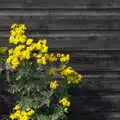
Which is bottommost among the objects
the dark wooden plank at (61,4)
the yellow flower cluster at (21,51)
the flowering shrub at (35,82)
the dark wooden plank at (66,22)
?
the flowering shrub at (35,82)

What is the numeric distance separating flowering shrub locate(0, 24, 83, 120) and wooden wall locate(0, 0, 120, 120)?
16.0 inches

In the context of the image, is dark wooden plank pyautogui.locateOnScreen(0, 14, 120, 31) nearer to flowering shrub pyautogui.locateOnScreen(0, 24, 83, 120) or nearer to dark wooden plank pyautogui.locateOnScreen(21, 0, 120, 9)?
dark wooden plank pyautogui.locateOnScreen(21, 0, 120, 9)

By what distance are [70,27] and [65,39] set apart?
156 millimetres

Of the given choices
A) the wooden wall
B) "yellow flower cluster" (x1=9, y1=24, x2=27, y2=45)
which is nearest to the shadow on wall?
the wooden wall

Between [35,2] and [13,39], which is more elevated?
[35,2]

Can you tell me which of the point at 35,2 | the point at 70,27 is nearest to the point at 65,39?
the point at 70,27

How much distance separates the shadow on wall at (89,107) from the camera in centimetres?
588

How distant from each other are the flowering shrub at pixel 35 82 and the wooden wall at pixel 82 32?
16.0 inches

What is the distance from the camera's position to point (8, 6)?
5656 mm

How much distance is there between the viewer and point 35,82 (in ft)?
16.9

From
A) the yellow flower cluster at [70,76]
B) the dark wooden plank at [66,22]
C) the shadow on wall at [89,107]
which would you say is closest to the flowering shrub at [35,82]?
the yellow flower cluster at [70,76]

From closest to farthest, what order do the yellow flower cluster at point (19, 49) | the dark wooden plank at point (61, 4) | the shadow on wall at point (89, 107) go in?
the yellow flower cluster at point (19, 49) < the dark wooden plank at point (61, 4) < the shadow on wall at point (89, 107)

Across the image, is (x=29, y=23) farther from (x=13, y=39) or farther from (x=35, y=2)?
(x=13, y=39)

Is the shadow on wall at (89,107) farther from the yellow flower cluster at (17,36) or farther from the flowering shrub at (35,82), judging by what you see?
the yellow flower cluster at (17,36)
